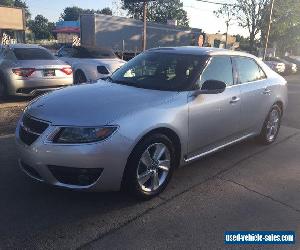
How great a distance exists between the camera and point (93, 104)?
12.3ft

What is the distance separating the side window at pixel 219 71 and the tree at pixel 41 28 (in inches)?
3566

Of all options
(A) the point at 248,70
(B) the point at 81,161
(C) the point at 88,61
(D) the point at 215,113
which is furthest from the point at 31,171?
(C) the point at 88,61

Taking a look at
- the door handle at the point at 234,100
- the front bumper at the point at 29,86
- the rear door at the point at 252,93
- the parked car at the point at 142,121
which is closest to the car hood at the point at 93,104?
the parked car at the point at 142,121

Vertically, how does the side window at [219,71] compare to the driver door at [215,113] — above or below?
above

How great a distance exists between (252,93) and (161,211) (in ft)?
8.23

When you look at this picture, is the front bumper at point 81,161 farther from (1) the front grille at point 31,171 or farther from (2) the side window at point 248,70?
(2) the side window at point 248,70

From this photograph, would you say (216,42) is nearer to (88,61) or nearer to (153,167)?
(88,61)

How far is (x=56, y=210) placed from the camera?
12.0 ft

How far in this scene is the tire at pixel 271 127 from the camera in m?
5.96

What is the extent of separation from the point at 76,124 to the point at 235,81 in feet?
8.48

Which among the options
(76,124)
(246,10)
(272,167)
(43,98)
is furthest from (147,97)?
(246,10)

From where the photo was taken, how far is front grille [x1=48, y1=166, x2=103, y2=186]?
343 cm

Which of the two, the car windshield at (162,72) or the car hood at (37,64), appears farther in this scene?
the car hood at (37,64)

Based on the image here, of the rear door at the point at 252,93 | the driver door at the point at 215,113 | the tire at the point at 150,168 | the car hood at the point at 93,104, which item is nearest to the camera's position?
the car hood at the point at 93,104
